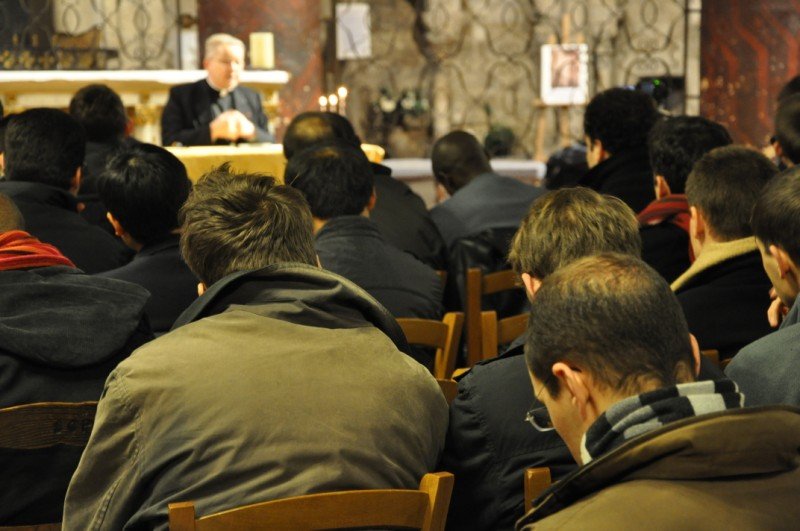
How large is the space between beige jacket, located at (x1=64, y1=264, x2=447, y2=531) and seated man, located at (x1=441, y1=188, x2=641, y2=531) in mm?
63

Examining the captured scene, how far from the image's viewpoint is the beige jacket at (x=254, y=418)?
204 centimetres

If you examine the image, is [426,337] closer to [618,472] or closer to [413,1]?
[618,472]

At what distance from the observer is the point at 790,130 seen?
4449 mm

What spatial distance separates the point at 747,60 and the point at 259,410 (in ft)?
39.9

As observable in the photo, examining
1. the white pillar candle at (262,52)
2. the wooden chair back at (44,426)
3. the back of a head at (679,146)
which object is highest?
the white pillar candle at (262,52)

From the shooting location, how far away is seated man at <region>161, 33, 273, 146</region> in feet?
23.8

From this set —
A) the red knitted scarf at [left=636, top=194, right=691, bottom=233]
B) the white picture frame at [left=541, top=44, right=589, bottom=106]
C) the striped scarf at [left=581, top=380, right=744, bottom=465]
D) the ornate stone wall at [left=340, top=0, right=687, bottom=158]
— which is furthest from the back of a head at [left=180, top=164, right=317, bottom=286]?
the ornate stone wall at [left=340, top=0, right=687, bottom=158]

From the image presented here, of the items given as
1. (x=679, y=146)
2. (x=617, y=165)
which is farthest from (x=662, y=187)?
(x=617, y=165)

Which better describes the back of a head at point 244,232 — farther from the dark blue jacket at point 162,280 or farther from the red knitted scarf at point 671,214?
the red knitted scarf at point 671,214

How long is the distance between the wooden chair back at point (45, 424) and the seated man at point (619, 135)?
3.09m

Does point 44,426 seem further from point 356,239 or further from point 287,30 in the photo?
point 287,30

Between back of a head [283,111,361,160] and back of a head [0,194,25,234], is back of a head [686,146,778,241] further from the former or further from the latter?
back of a head [283,111,361,160]

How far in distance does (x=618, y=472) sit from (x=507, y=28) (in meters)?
12.9

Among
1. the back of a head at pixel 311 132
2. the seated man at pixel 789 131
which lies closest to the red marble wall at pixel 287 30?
the back of a head at pixel 311 132
